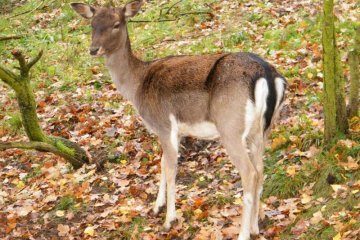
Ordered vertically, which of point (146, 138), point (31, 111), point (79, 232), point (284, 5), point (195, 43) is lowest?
point (79, 232)

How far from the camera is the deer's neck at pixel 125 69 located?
249 inches

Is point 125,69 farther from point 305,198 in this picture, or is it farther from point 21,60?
point 305,198

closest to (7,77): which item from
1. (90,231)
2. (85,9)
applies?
(85,9)

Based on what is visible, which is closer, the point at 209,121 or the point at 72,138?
the point at 209,121

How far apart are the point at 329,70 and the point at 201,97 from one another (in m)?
1.35

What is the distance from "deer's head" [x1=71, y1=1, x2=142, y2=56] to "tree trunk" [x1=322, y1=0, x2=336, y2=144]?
81.9 inches

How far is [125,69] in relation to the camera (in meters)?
6.37

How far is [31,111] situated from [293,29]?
480cm

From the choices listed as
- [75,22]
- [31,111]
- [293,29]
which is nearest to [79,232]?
[31,111]

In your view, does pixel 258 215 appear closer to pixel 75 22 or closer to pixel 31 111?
pixel 31 111

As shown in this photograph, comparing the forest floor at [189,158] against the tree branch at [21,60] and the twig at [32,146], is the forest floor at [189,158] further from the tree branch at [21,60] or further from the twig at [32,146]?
the tree branch at [21,60]

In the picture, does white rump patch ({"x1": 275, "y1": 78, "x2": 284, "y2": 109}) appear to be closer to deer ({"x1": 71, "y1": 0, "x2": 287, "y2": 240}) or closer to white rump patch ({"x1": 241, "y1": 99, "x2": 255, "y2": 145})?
deer ({"x1": 71, "y1": 0, "x2": 287, "y2": 240})

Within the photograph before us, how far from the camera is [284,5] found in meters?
11.2

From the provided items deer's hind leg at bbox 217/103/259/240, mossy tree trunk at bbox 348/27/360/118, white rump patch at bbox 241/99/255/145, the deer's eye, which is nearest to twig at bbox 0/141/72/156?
the deer's eye
